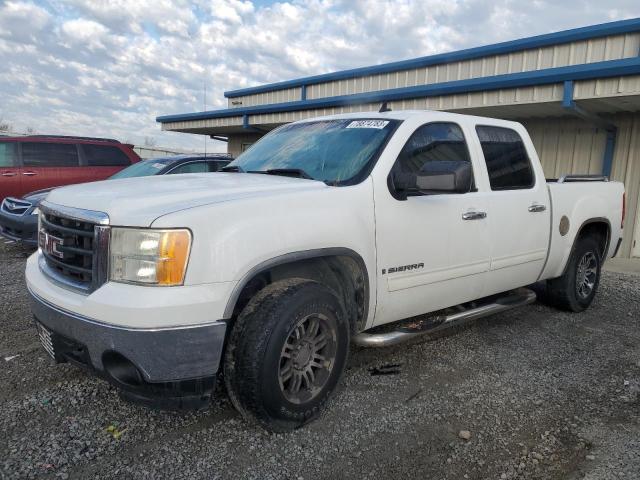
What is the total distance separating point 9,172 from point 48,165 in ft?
2.23

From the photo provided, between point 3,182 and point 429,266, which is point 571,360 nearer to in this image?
point 429,266

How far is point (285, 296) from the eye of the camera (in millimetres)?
2732

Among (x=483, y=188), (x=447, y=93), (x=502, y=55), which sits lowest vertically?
(x=483, y=188)

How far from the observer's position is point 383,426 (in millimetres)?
3023

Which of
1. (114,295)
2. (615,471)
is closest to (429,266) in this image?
(615,471)

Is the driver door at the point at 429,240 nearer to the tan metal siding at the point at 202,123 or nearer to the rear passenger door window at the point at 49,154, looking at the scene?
the rear passenger door window at the point at 49,154

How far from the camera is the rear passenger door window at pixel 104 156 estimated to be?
10.2 meters

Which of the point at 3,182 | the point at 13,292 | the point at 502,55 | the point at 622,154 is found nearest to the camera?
the point at 13,292

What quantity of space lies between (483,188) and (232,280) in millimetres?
2409

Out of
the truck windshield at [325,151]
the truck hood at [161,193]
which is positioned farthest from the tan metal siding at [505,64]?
the truck hood at [161,193]

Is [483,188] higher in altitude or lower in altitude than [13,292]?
higher

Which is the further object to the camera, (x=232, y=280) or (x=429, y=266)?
(x=429, y=266)

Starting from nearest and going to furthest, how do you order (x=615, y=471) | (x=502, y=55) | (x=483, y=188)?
1. (x=615, y=471)
2. (x=483, y=188)
3. (x=502, y=55)

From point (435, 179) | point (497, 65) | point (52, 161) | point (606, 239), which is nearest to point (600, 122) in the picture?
point (497, 65)
